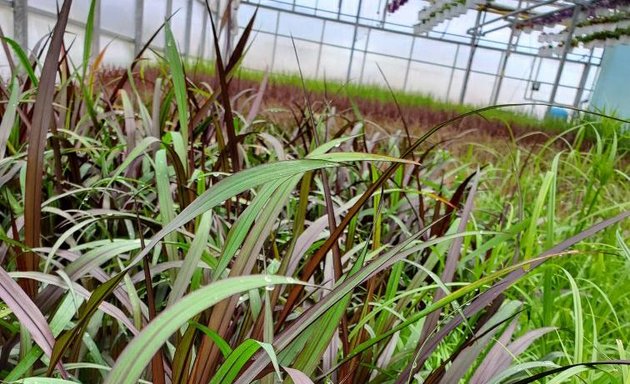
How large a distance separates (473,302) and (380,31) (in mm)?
11990

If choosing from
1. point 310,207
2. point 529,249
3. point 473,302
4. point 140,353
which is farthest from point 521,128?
point 140,353

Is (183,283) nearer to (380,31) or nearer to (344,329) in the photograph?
(344,329)

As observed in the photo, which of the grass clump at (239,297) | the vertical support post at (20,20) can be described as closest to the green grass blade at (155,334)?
the grass clump at (239,297)

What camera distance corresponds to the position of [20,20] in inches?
128

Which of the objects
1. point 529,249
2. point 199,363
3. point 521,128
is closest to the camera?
point 199,363

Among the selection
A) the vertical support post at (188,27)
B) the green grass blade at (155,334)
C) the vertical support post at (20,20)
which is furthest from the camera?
the vertical support post at (188,27)

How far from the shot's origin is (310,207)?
0.91 metres

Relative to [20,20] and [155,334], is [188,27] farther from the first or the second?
[155,334]

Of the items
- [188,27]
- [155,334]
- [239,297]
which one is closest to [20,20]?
[239,297]

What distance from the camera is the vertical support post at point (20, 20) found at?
3.23 meters

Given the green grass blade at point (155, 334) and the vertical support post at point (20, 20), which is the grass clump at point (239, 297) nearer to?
the green grass blade at point (155, 334)

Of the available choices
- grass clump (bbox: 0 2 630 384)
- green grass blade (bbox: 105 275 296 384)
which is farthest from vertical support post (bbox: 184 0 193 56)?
green grass blade (bbox: 105 275 296 384)

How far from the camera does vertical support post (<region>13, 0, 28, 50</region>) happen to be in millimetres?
3230

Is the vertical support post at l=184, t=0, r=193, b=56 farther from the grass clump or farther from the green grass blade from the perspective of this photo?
the green grass blade
